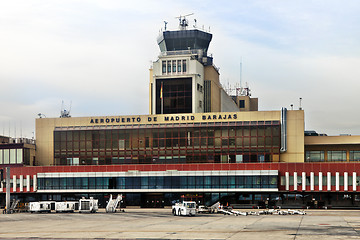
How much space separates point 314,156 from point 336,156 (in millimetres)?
4872

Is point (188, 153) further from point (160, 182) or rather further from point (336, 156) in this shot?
point (336, 156)

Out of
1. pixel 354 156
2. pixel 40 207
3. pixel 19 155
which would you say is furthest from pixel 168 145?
pixel 354 156

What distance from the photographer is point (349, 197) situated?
105m

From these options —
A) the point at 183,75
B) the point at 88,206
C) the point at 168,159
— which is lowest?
the point at 88,206

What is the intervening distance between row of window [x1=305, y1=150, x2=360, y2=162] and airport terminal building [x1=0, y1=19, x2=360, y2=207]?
22cm

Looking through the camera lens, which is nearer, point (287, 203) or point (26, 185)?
point (287, 203)

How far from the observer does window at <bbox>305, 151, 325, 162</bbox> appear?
11850 centimetres

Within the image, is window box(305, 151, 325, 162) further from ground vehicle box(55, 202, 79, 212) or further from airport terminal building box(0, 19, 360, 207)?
ground vehicle box(55, 202, 79, 212)

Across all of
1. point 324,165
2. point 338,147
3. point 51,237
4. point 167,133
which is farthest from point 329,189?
point 51,237

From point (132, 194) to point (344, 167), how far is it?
45087mm

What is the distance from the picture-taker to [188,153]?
118 m

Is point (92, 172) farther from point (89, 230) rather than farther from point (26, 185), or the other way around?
point (89, 230)

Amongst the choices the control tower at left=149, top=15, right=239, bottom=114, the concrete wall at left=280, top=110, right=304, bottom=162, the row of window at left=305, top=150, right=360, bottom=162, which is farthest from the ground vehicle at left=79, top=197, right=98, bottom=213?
the row of window at left=305, top=150, right=360, bottom=162

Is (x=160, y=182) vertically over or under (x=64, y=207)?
over
